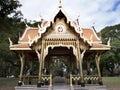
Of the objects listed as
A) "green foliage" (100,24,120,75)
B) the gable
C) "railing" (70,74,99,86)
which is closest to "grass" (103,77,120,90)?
"railing" (70,74,99,86)

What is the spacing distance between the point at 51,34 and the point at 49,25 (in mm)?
630

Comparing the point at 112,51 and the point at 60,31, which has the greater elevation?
the point at 112,51

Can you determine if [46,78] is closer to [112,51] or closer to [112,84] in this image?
[112,84]

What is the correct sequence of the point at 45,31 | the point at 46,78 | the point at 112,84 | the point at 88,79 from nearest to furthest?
the point at 46,78
the point at 45,31
the point at 88,79
the point at 112,84

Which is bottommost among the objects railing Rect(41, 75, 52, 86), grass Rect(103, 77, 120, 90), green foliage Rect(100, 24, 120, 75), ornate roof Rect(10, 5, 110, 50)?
grass Rect(103, 77, 120, 90)

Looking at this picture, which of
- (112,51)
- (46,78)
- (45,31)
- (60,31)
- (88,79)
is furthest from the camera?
(112,51)

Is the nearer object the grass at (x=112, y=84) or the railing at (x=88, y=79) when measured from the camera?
the railing at (x=88, y=79)

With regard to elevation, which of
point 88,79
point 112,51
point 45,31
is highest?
point 112,51

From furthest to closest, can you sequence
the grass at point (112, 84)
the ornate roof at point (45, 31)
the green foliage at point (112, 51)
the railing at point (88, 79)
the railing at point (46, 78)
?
1. the green foliage at point (112, 51)
2. the grass at point (112, 84)
3. the railing at point (88, 79)
4. the ornate roof at point (45, 31)
5. the railing at point (46, 78)

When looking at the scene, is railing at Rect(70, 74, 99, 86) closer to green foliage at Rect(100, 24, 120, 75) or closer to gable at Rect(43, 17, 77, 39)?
gable at Rect(43, 17, 77, 39)

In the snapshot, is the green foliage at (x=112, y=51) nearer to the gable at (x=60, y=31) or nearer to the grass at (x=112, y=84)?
the grass at (x=112, y=84)

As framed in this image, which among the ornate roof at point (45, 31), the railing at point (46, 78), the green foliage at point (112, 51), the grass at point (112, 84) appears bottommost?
the grass at point (112, 84)

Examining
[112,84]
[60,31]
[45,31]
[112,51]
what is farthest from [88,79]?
[112,51]

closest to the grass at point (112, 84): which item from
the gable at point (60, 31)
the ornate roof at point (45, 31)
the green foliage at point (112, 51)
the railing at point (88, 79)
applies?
the railing at point (88, 79)
